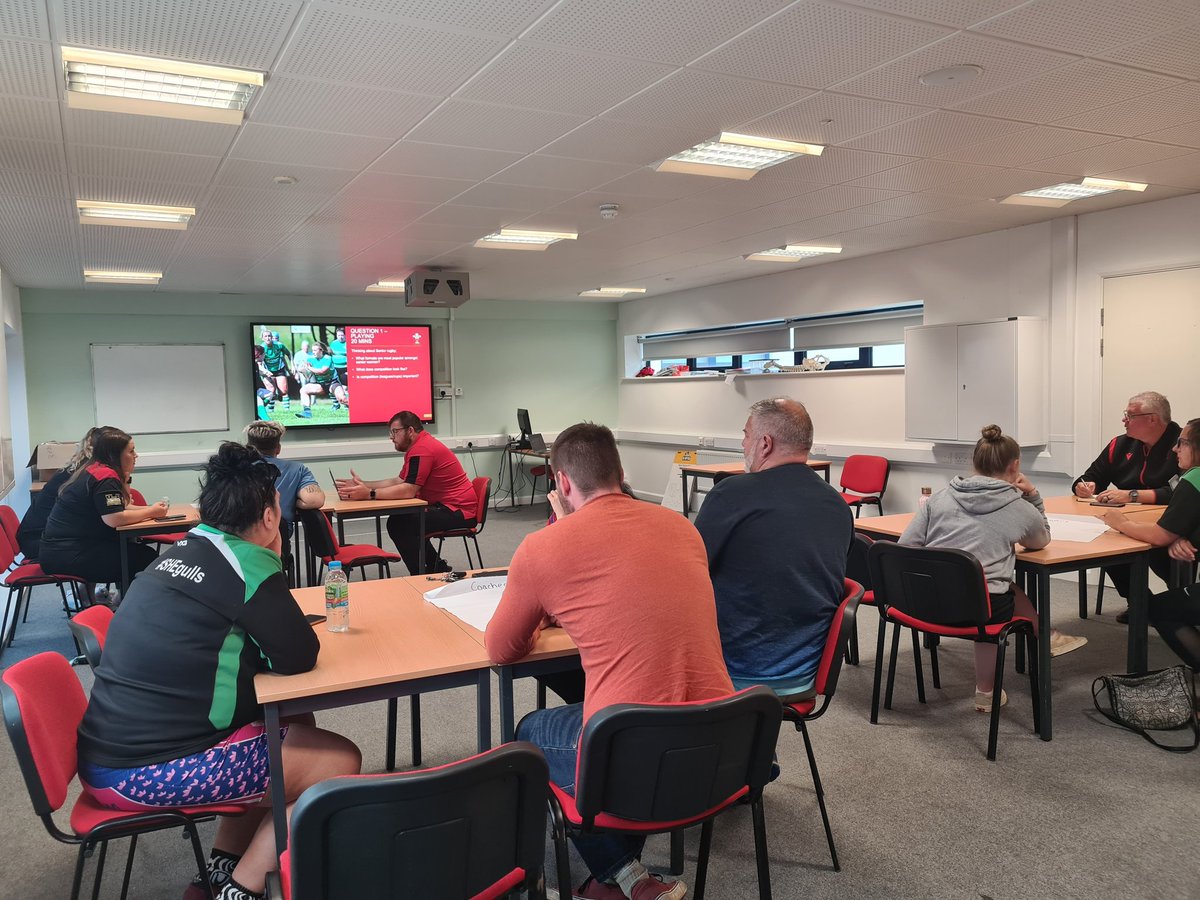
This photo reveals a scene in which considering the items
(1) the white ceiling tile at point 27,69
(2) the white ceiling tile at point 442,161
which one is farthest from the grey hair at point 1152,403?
(1) the white ceiling tile at point 27,69

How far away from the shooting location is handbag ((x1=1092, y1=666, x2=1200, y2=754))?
337 cm

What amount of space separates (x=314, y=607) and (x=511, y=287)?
686 centimetres

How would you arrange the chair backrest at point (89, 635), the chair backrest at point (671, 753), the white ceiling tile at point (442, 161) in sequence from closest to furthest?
the chair backrest at point (671, 753)
the chair backrest at point (89, 635)
the white ceiling tile at point (442, 161)

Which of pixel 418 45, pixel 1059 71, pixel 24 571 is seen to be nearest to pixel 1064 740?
pixel 1059 71

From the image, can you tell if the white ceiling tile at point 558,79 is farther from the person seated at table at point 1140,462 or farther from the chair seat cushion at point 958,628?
the person seated at table at point 1140,462

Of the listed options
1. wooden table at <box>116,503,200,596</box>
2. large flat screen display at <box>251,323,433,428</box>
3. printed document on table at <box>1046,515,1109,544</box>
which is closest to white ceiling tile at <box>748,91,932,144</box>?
printed document on table at <box>1046,515,1109,544</box>

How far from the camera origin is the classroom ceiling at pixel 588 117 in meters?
2.59

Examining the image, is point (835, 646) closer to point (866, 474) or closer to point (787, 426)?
point (787, 426)

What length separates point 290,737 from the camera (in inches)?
85.9

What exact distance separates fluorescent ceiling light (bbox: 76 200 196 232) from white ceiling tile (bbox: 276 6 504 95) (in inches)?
98.7

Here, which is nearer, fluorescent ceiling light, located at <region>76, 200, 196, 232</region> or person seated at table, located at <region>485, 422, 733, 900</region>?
person seated at table, located at <region>485, 422, 733, 900</region>

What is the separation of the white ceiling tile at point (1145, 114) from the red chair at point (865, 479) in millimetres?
3699

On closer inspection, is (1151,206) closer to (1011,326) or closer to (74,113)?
(1011,326)

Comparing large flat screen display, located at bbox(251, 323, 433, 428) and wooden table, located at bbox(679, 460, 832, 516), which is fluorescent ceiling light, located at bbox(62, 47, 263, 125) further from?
large flat screen display, located at bbox(251, 323, 433, 428)
